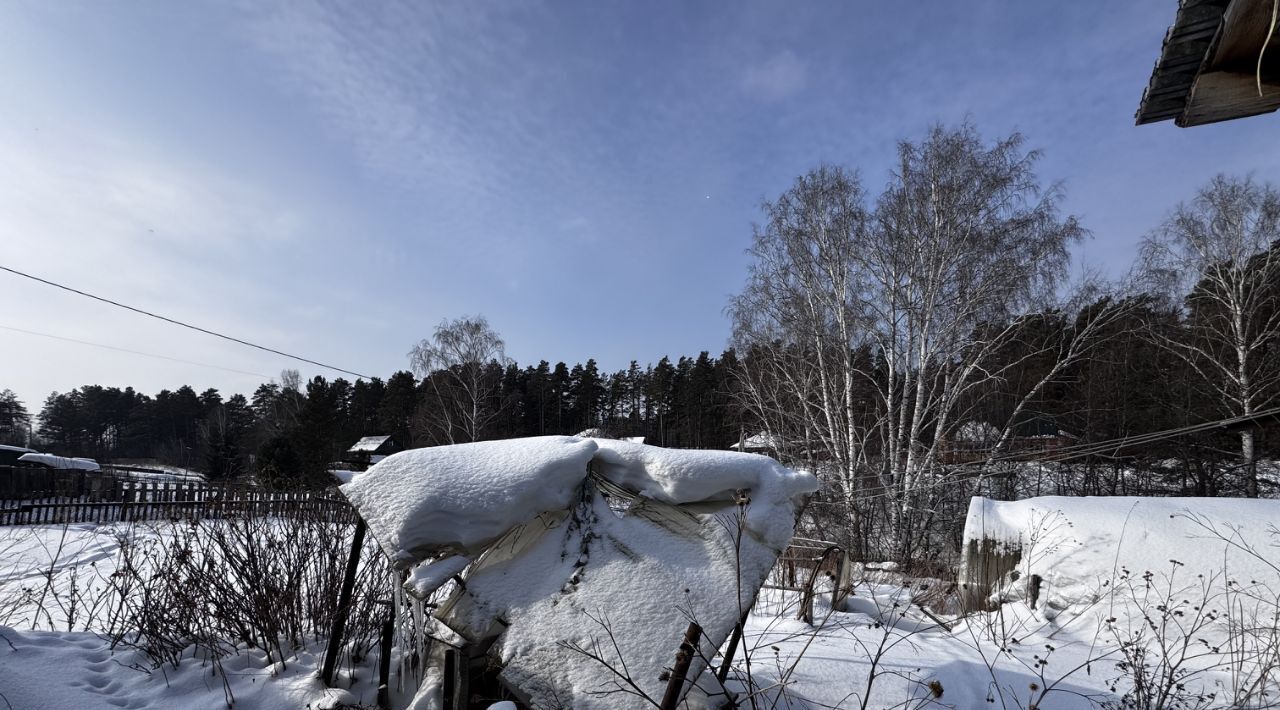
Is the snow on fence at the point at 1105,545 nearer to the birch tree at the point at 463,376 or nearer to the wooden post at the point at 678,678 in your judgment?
the wooden post at the point at 678,678

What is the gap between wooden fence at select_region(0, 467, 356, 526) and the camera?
195 inches

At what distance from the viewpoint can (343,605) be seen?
318cm

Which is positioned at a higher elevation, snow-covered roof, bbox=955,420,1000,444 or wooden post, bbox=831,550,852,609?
snow-covered roof, bbox=955,420,1000,444

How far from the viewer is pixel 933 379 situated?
11.6 metres

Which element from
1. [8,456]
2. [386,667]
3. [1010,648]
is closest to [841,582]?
[1010,648]

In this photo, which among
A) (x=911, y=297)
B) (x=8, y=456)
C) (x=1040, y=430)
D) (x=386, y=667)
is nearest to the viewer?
(x=386, y=667)

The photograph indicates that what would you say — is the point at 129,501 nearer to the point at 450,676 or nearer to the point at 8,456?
the point at 450,676

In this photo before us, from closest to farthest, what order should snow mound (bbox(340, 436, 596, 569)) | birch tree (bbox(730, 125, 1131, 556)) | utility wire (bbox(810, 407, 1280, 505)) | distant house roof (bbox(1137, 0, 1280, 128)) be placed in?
1. distant house roof (bbox(1137, 0, 1280, 128))
2. snow mound (bbox(340, 436, 596, 569))
3. utility wire (bbox(810, 407, 1280, 505))
4. birch tree (bbox(730, 125, 1131, 556))

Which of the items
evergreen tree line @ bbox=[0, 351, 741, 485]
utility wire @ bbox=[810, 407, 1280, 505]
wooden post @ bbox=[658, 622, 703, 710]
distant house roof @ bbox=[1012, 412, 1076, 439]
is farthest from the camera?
evergreen tree line @ bbox=[0, 351, 741, 485]

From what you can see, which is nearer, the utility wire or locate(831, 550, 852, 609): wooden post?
locate(831, 550, 852, 609): wooden post

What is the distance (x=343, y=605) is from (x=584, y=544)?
1.56m

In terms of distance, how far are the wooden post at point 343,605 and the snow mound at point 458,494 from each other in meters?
0.66

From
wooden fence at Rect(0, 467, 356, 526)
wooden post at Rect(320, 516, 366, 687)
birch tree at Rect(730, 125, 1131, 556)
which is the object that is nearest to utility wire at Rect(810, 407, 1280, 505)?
birch tree at Rect(730, 125, 1131, 556)

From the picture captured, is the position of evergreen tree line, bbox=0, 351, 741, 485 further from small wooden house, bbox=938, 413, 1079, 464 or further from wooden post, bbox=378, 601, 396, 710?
→ wooden post, bbox=378, 601, 396, 710
